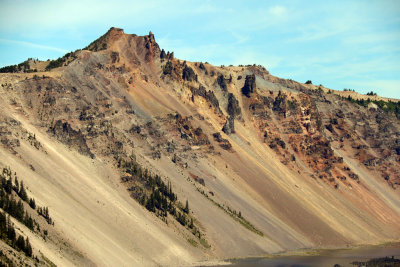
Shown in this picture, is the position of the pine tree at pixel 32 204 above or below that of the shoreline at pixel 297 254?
below

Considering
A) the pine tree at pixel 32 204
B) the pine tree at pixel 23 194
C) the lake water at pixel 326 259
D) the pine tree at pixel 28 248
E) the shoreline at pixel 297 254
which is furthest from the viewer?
the lake water at pixel 326 259

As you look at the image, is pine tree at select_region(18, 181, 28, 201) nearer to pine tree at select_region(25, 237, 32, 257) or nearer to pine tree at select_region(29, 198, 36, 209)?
pine tree at select_region(29, 198, 36, 209)

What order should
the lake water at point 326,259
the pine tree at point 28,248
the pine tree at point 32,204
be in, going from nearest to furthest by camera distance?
the pine tree at point 28,248 < the pine tree at point 32,204 < the lake water at point 326,259

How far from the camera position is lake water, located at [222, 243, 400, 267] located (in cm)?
14712

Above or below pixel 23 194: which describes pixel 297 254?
above

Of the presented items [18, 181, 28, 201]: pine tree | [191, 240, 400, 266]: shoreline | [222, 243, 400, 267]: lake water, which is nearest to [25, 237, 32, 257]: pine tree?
[18, 181, 28, 201]: pine tree

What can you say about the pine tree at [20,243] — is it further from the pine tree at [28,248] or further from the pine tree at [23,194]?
the pine tree at [23,194]

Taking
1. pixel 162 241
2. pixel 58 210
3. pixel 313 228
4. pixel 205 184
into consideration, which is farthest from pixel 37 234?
pixel 313 228

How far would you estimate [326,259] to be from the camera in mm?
160625

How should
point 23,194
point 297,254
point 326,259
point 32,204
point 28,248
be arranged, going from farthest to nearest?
1. point 297,254
2. point 326,259
3. point 23,194
4. point 32,204
5. point 28,248

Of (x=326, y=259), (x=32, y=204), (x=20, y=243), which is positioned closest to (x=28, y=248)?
(x=20, y=243)

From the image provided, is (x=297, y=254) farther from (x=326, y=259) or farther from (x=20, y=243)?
(x=20, y=243)

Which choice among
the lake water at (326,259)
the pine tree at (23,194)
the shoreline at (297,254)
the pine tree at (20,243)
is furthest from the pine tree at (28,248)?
the lake water at (326,259)

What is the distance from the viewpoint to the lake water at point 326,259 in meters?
147
